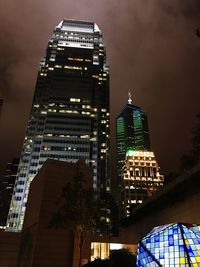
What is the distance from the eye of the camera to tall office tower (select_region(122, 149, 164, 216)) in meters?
116

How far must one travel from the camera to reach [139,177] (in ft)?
415

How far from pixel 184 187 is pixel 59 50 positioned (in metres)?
133

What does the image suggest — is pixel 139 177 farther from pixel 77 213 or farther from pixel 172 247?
pixel 172 247

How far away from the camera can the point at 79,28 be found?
15750cm

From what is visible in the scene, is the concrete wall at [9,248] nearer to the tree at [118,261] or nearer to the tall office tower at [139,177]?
the tree at [118,261]

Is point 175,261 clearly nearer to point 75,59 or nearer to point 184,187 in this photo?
point 184,187

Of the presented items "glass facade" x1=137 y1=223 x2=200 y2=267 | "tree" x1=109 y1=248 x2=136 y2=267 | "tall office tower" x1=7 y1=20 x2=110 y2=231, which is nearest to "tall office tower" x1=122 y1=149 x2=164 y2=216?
"tall office tower" x1=7 y1=20 x2=110 y2=231

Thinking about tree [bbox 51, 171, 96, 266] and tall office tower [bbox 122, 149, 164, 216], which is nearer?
tree [bbox 51, 171, 96, 266]

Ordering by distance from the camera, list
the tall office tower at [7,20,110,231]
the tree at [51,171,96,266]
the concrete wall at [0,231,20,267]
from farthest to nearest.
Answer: the tall office tower at [7,20,110,231]
the concrete wall at [0,231,20,267]
the tree at [51,171,96,266]

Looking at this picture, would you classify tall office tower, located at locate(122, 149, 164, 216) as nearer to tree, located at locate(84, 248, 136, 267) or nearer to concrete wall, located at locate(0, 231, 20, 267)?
concrete wall, located at locate(0, 231, 20, 267)

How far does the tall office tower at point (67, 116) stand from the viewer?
10381 cm

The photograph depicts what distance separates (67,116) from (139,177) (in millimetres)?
46766

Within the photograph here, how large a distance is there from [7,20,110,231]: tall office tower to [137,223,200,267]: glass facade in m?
94.6

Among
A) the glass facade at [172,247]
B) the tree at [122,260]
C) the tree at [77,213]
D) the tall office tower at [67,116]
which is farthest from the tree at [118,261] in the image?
the tall office tower at [67,116]
